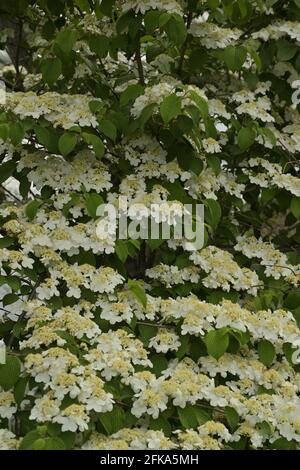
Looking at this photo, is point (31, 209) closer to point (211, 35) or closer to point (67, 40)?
point (67, 40)

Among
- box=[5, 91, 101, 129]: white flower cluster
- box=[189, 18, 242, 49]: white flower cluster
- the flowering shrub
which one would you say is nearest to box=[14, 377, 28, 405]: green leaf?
the flowering shrub

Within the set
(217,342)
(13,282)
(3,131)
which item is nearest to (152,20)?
(3,131)

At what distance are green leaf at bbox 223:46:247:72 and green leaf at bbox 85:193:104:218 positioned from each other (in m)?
0.61

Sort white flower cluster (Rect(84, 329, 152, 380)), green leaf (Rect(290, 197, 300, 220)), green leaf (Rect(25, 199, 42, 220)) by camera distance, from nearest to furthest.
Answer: white flower cluster (Rect(84, 329, 152, 380)), green leaf (Rect(25, 199, 42, 220)), green leaf (Rect(290, 197, 300, 220))

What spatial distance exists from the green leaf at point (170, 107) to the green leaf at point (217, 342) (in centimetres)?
61

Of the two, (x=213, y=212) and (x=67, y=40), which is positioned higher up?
(x=67, y=40)

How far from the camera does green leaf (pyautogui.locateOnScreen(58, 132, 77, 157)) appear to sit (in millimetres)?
2344

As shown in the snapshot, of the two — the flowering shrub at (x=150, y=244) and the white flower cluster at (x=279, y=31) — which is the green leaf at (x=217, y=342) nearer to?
the flowering shrub at (x=150, y=244)

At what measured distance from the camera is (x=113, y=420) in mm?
1945

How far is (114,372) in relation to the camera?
80.1 inches

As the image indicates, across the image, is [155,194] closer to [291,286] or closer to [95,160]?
[95,160]

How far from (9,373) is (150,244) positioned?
0.59 m

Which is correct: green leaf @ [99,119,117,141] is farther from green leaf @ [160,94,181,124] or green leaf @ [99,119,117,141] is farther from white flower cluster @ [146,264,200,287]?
white flower cluster @ [146,264,200,287]

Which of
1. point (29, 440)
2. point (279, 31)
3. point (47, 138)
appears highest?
point (279, 31)
